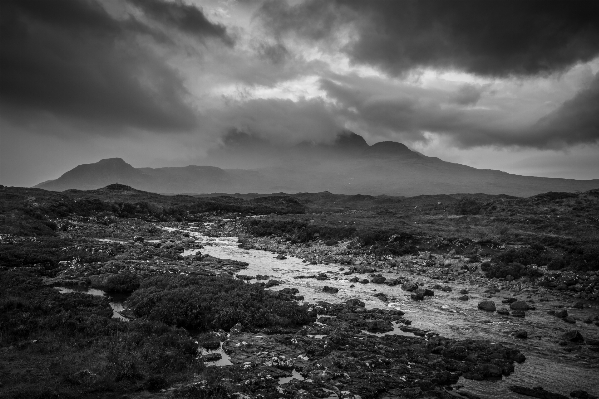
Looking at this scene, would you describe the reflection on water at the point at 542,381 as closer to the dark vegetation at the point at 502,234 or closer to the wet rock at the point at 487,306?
the wet rock at the point at 487,306

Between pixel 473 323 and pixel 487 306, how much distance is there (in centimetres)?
357

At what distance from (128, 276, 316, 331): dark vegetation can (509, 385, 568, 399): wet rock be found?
1138 cm

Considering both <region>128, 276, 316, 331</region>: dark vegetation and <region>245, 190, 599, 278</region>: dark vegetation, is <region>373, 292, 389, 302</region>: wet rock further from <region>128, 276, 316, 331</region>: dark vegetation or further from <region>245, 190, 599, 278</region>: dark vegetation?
<region>245, 190, 599, 278</region>: dark vegetation

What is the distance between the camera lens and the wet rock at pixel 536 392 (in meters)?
14.3

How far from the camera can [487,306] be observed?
25.5m

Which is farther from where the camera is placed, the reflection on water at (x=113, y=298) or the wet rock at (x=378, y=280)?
the wet rock at (x=378, y=280)

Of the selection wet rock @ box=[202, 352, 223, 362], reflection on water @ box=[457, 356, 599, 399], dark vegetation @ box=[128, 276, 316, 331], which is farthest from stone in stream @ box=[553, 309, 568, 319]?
wet rock @ box=[202, 352, 223, 362]

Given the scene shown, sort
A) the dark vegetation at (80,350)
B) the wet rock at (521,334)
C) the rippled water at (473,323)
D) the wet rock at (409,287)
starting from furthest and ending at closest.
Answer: the wet rock at (409,287), the wet rock at (521,334), the rippled water at (473,323), the dark vegetation at (80,350)

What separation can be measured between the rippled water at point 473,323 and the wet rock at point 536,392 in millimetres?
382

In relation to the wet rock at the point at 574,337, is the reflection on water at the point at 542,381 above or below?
below

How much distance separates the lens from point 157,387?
566 inches

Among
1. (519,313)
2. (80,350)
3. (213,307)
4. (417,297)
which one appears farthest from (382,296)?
(80,350)

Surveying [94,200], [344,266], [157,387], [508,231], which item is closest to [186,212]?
[94,200]

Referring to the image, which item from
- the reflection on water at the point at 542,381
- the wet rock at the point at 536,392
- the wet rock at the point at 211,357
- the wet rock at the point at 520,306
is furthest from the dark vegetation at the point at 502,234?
the wet rock at the point at 211,357
